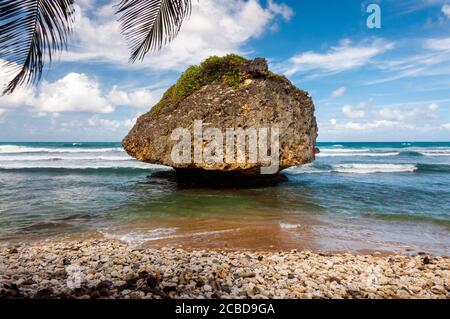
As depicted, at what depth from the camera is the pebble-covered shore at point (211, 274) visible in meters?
4.32

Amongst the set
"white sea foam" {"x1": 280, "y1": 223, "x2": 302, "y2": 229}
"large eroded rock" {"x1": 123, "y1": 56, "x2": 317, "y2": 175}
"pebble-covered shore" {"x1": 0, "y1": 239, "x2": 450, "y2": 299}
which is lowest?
"white sea foam" {"x1": 280, "y1": 223, "x2": 302, "y2": 229}

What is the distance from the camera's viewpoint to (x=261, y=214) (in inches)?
392

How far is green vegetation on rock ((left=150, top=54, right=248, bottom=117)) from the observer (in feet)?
43.7

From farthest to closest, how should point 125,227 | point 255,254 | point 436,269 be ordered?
1. point 125,227
2. point 255,254
3. point 436,269

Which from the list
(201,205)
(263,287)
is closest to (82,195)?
(201,205)

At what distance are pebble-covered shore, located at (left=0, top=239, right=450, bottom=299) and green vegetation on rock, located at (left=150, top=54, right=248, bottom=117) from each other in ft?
27.9

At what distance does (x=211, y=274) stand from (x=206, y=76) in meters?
10.2

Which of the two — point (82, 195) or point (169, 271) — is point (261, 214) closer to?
point (169, 271)

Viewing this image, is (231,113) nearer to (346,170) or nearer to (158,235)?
(158,235)

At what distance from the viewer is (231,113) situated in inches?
495

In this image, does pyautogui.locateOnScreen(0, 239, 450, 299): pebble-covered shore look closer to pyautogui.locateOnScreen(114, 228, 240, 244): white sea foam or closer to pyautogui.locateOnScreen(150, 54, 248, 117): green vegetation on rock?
pyautogui.locateOnScreen(114, 228, 240, 244): white sea foam

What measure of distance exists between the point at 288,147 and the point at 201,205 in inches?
181

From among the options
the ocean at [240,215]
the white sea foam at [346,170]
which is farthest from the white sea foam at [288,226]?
the white sea foam at [346,170]

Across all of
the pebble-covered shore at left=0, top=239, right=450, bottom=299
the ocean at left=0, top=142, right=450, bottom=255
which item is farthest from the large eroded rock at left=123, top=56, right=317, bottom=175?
the pebble-covered shore at left=0, top=239, right=450, bottom=299
